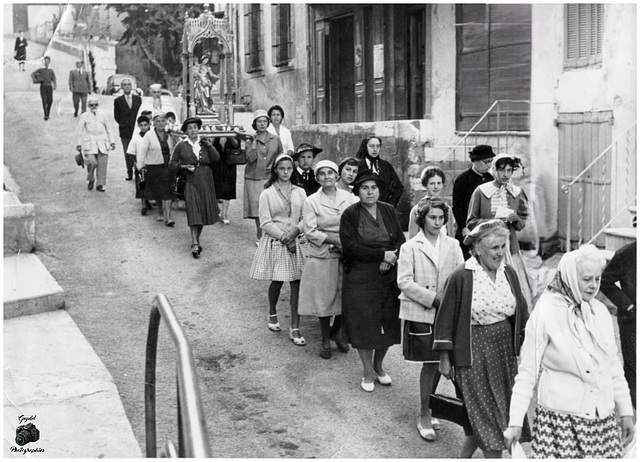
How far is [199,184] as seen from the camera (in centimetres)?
998

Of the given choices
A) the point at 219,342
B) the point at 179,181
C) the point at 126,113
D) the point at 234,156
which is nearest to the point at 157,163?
the point at 234,156

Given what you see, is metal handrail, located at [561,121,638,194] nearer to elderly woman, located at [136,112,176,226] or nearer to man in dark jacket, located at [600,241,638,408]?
man in dark jacket, located at [600,241,638,408]

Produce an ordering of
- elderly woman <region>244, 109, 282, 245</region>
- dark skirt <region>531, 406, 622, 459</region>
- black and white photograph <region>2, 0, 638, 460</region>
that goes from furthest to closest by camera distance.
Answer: elderly woman <region>244, 109, 282, 245</region>, black and white photograph <region>2, 0, 638, 460</region>, dark skirt <region>531, 406, 622, 459</region>

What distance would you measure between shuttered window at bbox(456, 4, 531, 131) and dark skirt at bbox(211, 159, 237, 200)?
Answer: 3.62m

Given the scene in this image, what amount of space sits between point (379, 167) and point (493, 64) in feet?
14.2

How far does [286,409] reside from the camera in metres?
6.02

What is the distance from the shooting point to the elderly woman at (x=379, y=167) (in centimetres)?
825

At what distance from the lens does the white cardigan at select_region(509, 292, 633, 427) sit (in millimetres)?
3891

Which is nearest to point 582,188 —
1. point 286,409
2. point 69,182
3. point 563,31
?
point 563,31

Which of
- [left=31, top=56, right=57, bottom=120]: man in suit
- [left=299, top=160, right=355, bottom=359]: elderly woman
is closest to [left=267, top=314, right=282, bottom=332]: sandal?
[left=299, top=160, right=355, bottom=359]: elderly woman

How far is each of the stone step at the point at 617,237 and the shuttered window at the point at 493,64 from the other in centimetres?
295

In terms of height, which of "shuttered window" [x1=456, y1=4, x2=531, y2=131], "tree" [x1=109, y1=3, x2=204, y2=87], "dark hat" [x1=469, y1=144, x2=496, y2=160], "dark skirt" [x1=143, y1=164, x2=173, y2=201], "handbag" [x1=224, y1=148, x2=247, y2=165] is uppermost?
"tree" [x1=109, y1=3, x2=204, y2=87]

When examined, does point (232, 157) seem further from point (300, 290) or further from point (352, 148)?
point (300, 290)

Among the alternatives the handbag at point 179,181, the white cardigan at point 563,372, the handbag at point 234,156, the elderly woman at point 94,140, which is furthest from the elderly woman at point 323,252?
the elderly woman at point 94,140
